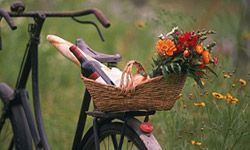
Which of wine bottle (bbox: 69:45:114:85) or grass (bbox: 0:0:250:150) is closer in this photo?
wine bottle (bbox: 69:45:114:85)

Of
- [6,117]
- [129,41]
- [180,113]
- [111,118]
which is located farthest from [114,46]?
[111,118]

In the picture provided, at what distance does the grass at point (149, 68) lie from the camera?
4.89m

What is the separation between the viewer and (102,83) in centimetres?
374

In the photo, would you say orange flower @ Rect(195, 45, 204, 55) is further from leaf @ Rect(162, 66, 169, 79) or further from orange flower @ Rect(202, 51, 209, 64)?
leaf @ Rect(162, 66, 169, 79)

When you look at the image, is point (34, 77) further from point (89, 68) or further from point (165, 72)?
point (165, 72)

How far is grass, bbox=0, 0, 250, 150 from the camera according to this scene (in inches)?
192

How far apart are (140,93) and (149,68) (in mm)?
2542

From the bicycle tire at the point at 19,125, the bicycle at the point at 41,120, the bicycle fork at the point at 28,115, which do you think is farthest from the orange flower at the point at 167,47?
the bicycle tire at the point at 19,125

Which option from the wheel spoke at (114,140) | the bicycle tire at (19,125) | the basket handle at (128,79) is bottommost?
the wheel spoke at (114,140)

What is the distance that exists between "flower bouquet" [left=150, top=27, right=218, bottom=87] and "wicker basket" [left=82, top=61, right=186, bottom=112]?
0.17 feet

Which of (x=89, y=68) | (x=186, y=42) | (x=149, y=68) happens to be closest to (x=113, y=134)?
(x=89, y=68)

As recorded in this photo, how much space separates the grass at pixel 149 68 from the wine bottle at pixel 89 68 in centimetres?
107

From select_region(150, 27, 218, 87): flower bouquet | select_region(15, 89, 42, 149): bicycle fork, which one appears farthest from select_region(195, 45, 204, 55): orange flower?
select_region(15, 89, 42, 149): bicycle fork

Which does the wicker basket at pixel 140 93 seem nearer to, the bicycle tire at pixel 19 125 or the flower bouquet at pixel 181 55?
the flower bouquet at pixel 181 55
